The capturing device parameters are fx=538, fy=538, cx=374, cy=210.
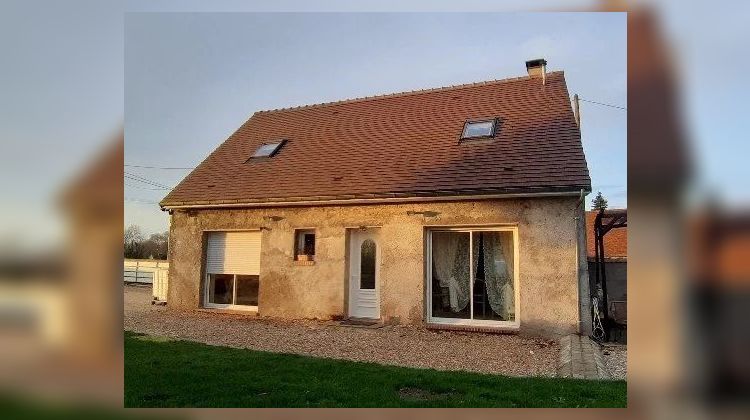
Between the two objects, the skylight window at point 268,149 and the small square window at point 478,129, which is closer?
the small square window at point 478,129

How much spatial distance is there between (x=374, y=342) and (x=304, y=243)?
363cm

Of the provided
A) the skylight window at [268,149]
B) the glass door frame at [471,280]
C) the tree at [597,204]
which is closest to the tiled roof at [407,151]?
the skylight window at [268,149]

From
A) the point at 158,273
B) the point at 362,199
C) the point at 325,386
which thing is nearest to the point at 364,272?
the point at 362,199

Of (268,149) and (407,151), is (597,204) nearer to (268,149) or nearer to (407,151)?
(407,151)

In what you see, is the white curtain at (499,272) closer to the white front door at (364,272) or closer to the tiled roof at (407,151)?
the tiled roof at (407,151)

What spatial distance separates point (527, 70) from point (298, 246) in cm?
708

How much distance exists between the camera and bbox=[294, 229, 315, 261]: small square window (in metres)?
11.8

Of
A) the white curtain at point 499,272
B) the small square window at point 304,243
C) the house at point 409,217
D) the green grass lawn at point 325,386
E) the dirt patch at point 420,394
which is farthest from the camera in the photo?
the small square window at point 304,243

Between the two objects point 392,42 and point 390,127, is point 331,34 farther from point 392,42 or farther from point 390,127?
point 390,127

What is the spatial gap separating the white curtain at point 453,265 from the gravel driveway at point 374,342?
855 mm

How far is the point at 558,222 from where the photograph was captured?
960cm

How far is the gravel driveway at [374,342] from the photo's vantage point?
25.1ft

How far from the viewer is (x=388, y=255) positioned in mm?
10773
